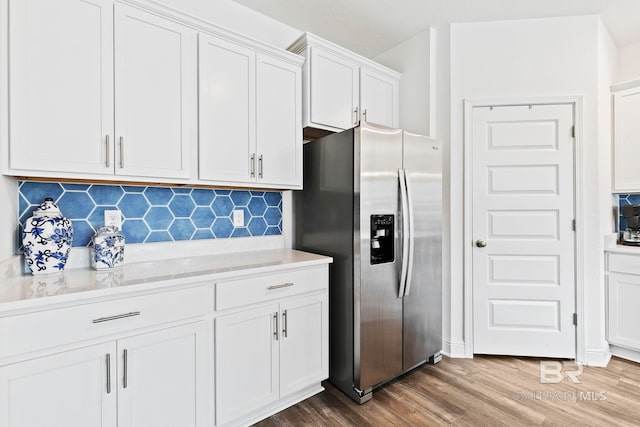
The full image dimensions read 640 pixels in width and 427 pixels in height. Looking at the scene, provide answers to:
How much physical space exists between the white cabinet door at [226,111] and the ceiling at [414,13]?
752 millimetres

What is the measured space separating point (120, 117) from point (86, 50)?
0.33 metres

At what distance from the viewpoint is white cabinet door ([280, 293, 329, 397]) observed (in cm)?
191

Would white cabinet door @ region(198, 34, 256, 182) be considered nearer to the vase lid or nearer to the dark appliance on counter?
the vase lid

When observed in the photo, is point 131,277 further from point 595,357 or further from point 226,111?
point 595,357

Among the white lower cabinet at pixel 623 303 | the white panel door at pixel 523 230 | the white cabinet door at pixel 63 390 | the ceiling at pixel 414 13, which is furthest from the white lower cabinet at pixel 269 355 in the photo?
the white lower cabinet at pixel 623 303

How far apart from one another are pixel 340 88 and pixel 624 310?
9.61 ft

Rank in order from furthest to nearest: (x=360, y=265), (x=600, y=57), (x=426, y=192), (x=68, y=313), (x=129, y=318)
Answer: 1. (x=600, y=57)
2. (x=426, y=192)
3. (x=360, y=265)
4. (x=129, y=318)
5. (x=68, y=313)

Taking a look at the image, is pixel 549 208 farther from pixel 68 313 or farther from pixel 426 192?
pixel 68 313

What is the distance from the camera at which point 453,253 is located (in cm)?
274

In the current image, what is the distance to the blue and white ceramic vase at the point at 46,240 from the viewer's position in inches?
59.1

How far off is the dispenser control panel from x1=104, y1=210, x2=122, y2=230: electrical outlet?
155cm

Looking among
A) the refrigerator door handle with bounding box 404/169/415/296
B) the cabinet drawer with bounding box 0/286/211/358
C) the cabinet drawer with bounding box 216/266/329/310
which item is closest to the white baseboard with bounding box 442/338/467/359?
the refrigerator door handle with bounding box 404/169/415/296

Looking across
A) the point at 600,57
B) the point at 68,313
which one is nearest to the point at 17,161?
the point at 68,313

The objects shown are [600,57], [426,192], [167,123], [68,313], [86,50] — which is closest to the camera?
[68,313]
